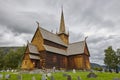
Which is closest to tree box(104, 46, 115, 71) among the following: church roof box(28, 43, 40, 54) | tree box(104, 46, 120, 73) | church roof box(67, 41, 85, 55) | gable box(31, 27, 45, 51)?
tree box(104, 46, 120, 73)

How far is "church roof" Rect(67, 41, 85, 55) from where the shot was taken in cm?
4850

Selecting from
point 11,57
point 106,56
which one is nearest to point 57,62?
point 106,56

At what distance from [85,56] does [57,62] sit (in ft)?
32.8

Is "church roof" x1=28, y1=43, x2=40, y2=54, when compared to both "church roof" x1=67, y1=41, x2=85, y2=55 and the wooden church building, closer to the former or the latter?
the wooden church building

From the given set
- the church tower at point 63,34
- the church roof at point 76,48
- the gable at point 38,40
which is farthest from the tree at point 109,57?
the gable at point 38,40

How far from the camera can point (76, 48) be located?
167 ft

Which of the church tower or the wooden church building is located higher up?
the church tower

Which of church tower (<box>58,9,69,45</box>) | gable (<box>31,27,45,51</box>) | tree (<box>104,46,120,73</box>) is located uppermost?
church tower (<box>58,9,69,45</box>)

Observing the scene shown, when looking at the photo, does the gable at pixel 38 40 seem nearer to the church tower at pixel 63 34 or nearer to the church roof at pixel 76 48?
the church roof at pixel 76 48

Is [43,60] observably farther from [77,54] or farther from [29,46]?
[77,54]

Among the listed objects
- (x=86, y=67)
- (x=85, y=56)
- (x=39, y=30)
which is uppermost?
(x=39, y=30)

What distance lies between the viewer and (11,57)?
72.1 meters

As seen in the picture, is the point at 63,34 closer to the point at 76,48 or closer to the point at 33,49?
the point at 76,48

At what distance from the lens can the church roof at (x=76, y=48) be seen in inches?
1909
